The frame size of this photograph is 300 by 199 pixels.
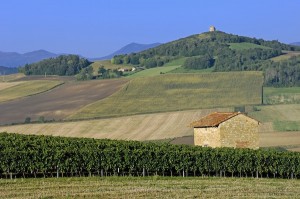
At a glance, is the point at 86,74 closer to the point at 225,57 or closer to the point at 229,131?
the point at 225,57

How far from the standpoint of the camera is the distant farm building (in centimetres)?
4891

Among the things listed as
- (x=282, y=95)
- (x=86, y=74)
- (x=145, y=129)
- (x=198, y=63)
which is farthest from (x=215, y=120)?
(x=198, y=63)

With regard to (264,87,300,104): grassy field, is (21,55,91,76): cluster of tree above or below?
above

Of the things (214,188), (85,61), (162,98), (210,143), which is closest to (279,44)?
(85,61)

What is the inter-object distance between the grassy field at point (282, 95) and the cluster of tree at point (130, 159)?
58694 millimetres

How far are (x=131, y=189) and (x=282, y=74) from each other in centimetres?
9971

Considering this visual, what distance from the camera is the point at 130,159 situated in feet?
137

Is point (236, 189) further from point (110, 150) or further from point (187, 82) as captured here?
point (187, 82)

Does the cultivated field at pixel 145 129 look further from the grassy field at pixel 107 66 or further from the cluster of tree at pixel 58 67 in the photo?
the cluster of tree at pixel 58 67

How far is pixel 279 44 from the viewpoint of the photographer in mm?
188250

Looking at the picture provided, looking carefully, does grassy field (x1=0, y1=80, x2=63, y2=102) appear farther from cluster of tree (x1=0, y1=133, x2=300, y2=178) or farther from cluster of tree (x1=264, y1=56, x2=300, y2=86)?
cluster of tree (x1=0, y1=133, x2=300, y2=178)

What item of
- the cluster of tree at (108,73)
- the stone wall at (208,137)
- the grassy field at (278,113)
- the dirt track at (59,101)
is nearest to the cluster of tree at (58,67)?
the cluster of tree at (108,73)

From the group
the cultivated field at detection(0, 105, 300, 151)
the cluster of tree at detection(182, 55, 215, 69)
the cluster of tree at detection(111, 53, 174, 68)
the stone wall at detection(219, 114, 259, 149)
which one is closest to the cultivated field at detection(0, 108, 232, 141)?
the cultivated field at detection(0, 105, 300, 151)

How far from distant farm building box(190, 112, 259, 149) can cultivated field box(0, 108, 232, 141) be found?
27.2 m
